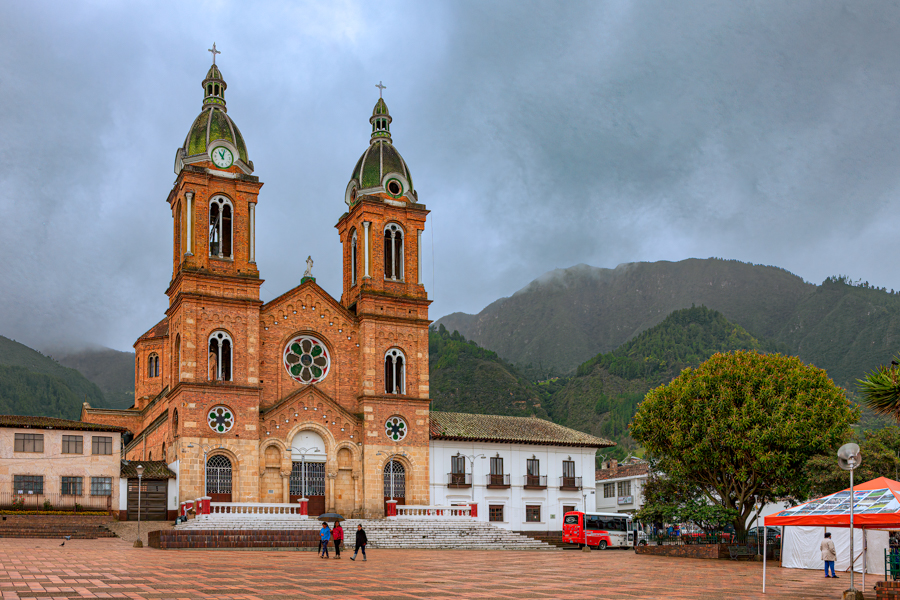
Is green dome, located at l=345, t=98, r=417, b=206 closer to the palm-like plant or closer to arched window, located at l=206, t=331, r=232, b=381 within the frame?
arched window, located at l=206, t=331, r=232, b=381

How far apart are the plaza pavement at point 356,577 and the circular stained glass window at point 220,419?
35.5ft

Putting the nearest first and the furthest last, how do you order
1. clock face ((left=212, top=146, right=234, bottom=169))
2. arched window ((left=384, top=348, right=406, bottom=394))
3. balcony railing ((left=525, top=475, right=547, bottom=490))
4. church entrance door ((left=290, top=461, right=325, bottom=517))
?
church entrance door ((left=290, top=461, right=325, bottom=517))
clock face ((left=212, top=146, right=234, bottom=169))
arched window ((left=384, top=348, right=406, bottom=394))
balcony railing ((left=525, top=475, right=547, bottom=490))

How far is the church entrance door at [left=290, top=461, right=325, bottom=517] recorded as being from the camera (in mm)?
44625

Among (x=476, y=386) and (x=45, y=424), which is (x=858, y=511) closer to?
(x=45, y=424)

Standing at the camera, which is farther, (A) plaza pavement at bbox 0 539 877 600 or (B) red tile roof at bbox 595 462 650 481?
(B) red tile roof at bbox 595 462 650 481

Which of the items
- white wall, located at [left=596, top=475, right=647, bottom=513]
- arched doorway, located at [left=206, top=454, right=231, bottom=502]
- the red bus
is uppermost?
arched doorway, located at [left=206, top=454, right=231, bottom=502]

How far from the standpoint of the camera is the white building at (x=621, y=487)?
227ft

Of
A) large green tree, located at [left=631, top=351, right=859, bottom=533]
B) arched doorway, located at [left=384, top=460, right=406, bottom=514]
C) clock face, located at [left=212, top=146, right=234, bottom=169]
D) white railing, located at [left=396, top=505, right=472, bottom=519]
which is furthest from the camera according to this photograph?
arched doorway, located at [left=384, top=460, right=406, bottom=514]

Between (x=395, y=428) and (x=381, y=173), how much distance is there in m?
15.1

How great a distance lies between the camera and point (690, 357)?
153375 mm

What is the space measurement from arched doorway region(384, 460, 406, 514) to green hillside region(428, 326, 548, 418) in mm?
58088

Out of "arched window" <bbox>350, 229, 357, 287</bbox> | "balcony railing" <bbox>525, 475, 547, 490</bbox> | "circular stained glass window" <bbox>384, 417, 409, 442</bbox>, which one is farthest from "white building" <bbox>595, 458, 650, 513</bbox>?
"arched window" <bbox>350, 229, 357, 287</bbox>

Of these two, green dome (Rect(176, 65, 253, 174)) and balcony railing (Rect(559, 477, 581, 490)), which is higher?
green dome (Rect(176, 65, 253, 174))

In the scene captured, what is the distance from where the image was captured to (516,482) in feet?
172
